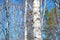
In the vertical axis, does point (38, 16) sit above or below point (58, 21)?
above

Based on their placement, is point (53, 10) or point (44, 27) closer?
point (44, 27)

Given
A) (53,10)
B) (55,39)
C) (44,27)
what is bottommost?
(55,39)

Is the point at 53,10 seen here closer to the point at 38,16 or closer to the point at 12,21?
the point at 12,21

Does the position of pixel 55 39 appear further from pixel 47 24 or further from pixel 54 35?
pixel 47 24

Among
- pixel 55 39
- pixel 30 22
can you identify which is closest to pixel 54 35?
pixel 55 39

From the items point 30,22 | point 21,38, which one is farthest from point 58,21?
point 30,22

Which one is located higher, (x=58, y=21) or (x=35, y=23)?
(x=35, y=23)

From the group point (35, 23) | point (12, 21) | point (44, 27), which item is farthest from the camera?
point (12, 21)

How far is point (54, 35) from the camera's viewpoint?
8109 millimetres

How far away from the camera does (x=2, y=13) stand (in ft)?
28.7

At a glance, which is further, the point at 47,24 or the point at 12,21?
the point at 12,21

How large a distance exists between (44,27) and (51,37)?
567 mm

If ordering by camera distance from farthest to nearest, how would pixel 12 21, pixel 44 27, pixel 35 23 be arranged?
1. pixel 12 21
2. pixel 44 27
3. pixel 35 23

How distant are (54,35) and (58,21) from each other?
64cm
